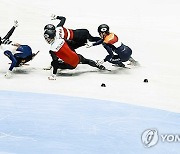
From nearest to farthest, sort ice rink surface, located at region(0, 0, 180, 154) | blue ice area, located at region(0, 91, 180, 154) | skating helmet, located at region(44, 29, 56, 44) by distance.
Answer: blue ice area, located at region(0, 91, 180, 154)
ice rink surface, located at region(0, 0, 180, 154)
skating helmet, located at region(44, 29, 56, 44)

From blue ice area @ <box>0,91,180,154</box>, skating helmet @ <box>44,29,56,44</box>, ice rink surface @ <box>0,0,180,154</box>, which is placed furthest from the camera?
skating helmet @ <box>44,29,56,44</box>

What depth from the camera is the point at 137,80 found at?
8.23 m

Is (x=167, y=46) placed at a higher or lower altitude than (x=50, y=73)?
higher

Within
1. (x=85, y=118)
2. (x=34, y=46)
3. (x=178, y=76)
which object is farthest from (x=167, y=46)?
(x=85, y=118)

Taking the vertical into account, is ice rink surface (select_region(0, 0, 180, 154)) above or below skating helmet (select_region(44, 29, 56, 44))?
below

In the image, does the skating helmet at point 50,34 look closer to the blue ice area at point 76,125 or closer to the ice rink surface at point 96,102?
the ice rink surface at point 96,102

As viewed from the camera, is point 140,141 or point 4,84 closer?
point 140,141

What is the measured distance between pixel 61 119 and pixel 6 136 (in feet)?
2.97

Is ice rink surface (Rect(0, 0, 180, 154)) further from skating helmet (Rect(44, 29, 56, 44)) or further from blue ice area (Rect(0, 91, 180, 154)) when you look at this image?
skating helmet (Rect(44, 29, 56, 44))

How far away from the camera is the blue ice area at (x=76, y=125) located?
539 centimetres

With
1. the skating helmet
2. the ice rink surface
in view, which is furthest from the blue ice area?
the skating helmet

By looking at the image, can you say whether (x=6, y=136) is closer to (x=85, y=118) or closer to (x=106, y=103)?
(x=85, y=118)

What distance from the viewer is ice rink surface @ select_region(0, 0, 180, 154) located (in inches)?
218

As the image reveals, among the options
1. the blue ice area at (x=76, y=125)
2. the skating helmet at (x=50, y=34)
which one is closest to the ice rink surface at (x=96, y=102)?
the blue ice area at (x=76, y=125)
